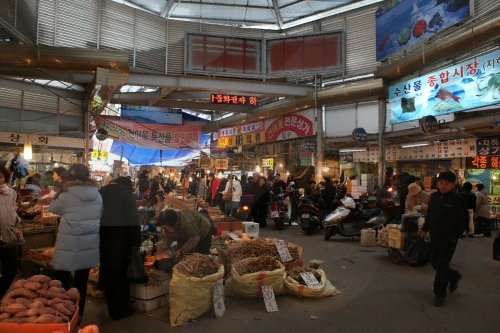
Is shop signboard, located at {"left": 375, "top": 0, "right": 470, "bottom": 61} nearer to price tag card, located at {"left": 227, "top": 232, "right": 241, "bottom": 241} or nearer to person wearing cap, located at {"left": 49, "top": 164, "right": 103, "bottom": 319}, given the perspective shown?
price tag card, located at {"left": 227, "top": 232, "right": 241, "bottom": 241}

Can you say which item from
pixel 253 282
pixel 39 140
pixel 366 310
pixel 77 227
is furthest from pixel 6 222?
pixel 39 140

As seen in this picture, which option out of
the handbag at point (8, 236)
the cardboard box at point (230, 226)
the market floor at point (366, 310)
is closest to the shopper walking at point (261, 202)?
the cardboard box at point (230, 226)

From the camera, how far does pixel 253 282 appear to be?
5496 millimetres

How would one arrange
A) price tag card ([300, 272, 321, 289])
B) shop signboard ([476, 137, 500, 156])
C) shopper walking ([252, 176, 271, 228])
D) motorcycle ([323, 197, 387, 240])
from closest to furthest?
price tag card ([300, 272, 321, 289])
motorcycle ([323, 197, 387, 240])
shop signboard ([476, 137, 500, 156])
shopper walking ([252, 176, 271, 228])

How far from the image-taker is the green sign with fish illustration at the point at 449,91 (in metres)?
10.2

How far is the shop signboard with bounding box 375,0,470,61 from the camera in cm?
1166

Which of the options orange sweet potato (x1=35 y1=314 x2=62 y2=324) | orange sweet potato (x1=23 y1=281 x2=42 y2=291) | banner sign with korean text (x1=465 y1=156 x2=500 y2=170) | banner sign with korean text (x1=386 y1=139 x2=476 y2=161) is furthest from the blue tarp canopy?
orange sweet potato (x1=35 y1=314 x2=62 y2=324)

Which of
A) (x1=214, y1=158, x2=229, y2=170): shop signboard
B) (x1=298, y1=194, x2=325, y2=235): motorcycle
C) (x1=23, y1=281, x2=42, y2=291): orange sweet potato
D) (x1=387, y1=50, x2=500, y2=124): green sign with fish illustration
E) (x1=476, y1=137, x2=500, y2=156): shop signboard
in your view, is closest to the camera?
(x1=23, y1=281, x2=42, y2=291): orange sweet potato

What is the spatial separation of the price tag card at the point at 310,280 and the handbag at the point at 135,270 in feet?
8.30

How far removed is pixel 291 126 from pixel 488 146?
8.40m

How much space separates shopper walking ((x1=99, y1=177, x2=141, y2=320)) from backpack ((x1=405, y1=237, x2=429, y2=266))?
218 inches

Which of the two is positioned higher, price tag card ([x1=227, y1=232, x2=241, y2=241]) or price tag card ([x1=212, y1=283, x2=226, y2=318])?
price tag card ([x1=227, y1=232, x2=241, y2=241])

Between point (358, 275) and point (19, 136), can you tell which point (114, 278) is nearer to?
point (358, 275)

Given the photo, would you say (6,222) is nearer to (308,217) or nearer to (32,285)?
(32,285)
